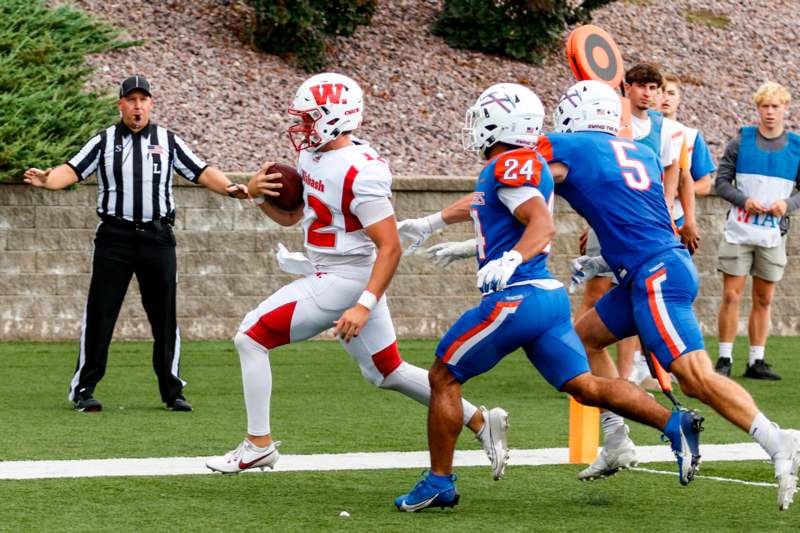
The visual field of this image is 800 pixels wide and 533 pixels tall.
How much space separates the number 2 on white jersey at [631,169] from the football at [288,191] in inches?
59.1

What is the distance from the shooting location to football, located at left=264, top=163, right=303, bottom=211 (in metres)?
7.18

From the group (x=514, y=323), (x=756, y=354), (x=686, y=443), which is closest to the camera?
(x=686, y=443)

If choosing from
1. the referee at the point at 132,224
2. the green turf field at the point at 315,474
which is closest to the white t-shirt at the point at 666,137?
the green turf field at the point at 315,474

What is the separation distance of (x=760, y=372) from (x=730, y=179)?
153 centimetres

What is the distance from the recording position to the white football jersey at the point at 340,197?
673 centimetres

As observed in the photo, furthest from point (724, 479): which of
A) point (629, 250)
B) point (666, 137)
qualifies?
point (666, 137)

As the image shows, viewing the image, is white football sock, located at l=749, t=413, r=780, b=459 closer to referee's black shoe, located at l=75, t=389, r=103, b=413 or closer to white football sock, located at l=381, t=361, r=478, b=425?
white football sock, located at l=381, t=361, r=478, b=425

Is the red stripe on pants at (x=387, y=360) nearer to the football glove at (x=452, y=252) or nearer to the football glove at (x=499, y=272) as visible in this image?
the football glove at (x=452, y=252)

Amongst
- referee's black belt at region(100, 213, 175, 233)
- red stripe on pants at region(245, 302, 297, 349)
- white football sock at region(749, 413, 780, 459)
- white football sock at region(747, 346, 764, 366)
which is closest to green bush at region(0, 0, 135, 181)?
referee's black belt at region(100, 213, 175, 233)

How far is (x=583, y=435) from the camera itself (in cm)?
754

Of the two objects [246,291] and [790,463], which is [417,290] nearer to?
[246,291]

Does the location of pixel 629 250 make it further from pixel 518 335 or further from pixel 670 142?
pixel 670 142

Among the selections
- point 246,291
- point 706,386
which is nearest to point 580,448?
point 706,386

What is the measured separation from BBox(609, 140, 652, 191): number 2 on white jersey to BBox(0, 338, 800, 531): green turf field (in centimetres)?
139
